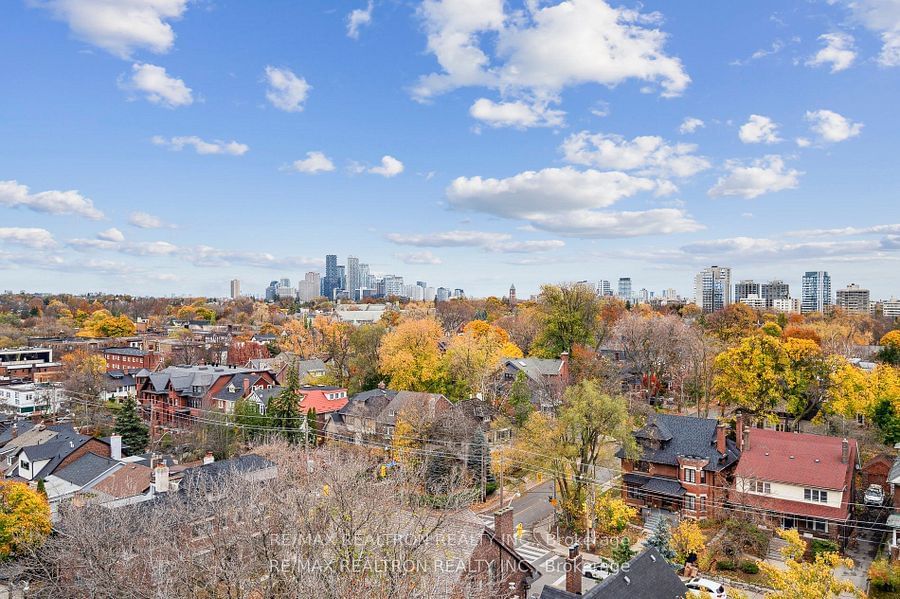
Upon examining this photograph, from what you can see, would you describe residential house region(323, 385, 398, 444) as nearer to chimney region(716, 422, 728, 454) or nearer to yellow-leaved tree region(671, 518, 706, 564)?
yellow-leaved tree region(671, 518, 706, 564)

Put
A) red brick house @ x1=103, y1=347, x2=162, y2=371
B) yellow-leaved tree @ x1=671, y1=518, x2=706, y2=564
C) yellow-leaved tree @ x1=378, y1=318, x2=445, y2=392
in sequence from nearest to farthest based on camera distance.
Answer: yellow-leaved tree @ x1=671, y1=518, x2=706, y2=564 < yellow-leaved tree @ x1=378, y1=318, x2=445, y2=392 < red brick house @ x1=103, y1=347, x2=162, y2=371

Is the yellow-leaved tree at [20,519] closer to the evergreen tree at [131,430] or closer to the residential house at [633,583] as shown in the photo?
the evergreen tree at [131,430]

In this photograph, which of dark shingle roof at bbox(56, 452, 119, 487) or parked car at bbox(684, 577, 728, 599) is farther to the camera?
dark shingle roof at bbox(56, 452, 119, 487)

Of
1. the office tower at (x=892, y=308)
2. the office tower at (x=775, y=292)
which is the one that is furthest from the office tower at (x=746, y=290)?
the office tower at (x=892, y=308)

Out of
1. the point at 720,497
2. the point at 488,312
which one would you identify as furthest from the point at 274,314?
the point at 720,497

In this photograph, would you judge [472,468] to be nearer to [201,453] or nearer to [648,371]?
[201,453]

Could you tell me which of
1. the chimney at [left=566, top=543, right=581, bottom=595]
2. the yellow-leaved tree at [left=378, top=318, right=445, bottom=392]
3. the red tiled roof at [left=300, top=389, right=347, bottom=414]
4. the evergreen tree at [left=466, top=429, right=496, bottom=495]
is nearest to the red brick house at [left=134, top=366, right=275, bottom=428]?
the red tiled roof at [left=300, top=389, right=347, bottom=414]

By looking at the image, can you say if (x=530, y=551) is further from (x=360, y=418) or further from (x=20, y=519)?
(x=20, y=519)
